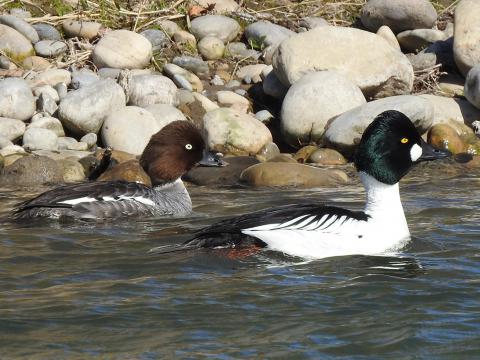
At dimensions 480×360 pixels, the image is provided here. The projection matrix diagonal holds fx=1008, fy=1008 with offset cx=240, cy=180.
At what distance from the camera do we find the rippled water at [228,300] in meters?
5.04

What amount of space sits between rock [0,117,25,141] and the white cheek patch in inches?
242

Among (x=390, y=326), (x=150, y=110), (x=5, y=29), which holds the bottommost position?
(x=390, y=326)

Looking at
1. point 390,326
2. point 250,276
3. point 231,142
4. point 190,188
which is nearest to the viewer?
point 390,326

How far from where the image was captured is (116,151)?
38.3 ft

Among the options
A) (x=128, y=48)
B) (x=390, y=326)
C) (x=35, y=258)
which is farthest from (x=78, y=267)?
(x=128, y=48)

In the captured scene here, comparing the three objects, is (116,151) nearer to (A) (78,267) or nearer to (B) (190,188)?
(B) (190,188)

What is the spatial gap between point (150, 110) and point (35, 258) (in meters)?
5.60

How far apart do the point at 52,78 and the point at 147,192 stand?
4.42 metres

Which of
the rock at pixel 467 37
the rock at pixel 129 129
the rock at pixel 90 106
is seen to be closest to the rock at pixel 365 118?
the rock at pixel 467 37

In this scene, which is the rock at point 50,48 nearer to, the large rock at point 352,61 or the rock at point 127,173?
the large rock at point 352,61

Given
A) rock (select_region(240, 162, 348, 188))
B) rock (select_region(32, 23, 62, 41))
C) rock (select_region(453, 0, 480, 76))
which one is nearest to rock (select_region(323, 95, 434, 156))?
rock (select_region(240, 162, 348, 188))

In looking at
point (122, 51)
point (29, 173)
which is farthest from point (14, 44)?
point (29, 173)

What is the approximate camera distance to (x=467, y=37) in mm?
13359

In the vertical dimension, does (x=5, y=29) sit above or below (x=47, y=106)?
above
